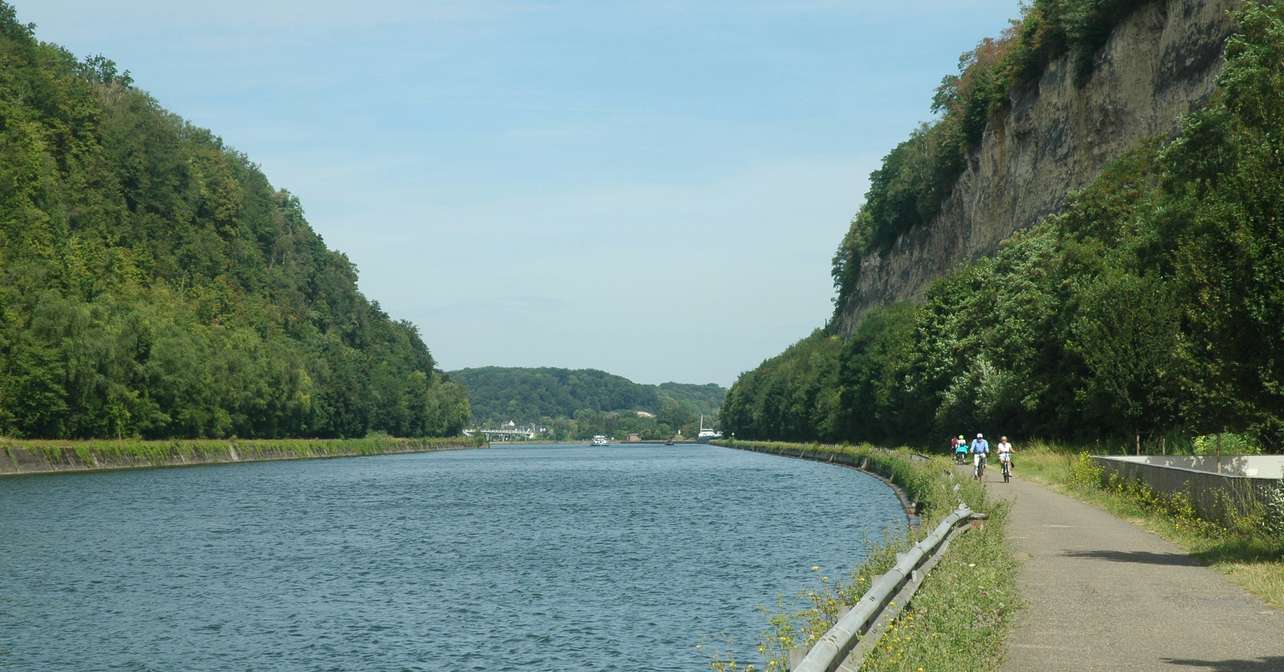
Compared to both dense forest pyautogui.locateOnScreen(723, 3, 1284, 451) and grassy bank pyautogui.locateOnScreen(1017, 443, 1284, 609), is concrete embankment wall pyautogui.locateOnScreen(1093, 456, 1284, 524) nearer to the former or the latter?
grassy bank pyautogui.locateOnScreen(1017, 443, 1284, 609)

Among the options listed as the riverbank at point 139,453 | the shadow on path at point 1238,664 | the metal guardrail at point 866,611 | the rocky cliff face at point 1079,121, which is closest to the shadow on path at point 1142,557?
the metal guardrail at point 866,611

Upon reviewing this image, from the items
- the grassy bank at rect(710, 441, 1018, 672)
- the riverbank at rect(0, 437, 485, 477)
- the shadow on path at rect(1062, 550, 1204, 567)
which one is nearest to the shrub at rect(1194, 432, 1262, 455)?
the grassy bank at rect(710, 441, 1018, 672)

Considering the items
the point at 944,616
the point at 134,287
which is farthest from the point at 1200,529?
the point at 134,287

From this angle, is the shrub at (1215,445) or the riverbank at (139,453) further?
the riverbank at (139,453)

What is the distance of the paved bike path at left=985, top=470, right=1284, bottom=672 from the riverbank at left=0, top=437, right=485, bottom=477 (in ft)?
239

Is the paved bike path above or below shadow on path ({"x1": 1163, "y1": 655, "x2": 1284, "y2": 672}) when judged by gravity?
above

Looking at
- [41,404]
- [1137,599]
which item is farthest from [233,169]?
[1137,599]

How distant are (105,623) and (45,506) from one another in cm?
3302

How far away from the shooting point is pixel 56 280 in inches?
4040

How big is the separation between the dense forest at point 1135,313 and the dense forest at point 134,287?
54999mm

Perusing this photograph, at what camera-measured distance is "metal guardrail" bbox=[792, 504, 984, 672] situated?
1159cm

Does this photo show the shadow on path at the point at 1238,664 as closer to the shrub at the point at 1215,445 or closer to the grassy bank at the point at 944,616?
the grassy bank at the point at 944,616

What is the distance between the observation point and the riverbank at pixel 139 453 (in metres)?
85.6

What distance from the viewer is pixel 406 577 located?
3503 cm
